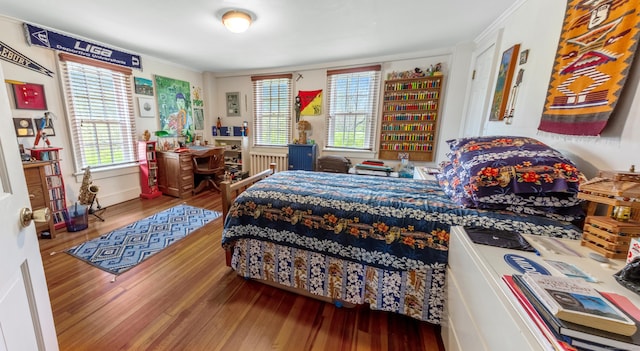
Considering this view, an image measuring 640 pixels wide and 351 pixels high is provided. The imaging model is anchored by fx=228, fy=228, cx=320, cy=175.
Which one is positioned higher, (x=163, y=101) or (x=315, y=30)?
(x=315, y=30)

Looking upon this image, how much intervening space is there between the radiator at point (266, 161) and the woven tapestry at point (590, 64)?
3.68m

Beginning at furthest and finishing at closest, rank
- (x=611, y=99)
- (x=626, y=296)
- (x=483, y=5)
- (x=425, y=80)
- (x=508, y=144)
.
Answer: (x=425, y=80) → (x=483, y=5) → (x=508, y=144) → (x=611, y=99) → (x=626, y=296)

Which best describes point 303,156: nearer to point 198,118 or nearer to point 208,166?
point 208,166

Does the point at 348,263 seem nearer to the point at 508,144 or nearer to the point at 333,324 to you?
the point at 333,324

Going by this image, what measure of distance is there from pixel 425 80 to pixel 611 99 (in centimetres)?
251

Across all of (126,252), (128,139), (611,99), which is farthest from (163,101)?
(611,99)

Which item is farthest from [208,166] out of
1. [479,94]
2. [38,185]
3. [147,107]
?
[479,94]

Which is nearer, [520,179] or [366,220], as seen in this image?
[520,179]

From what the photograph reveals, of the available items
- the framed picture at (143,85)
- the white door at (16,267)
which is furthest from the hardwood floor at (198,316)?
the framed picture at (143,85)

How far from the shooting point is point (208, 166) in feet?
13.6

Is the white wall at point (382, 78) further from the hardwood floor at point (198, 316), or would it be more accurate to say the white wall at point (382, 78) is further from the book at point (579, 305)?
the book at point (579, 305)

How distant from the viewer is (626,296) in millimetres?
653

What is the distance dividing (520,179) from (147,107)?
15.4 feet

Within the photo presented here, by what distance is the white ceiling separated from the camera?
80.7 inches
